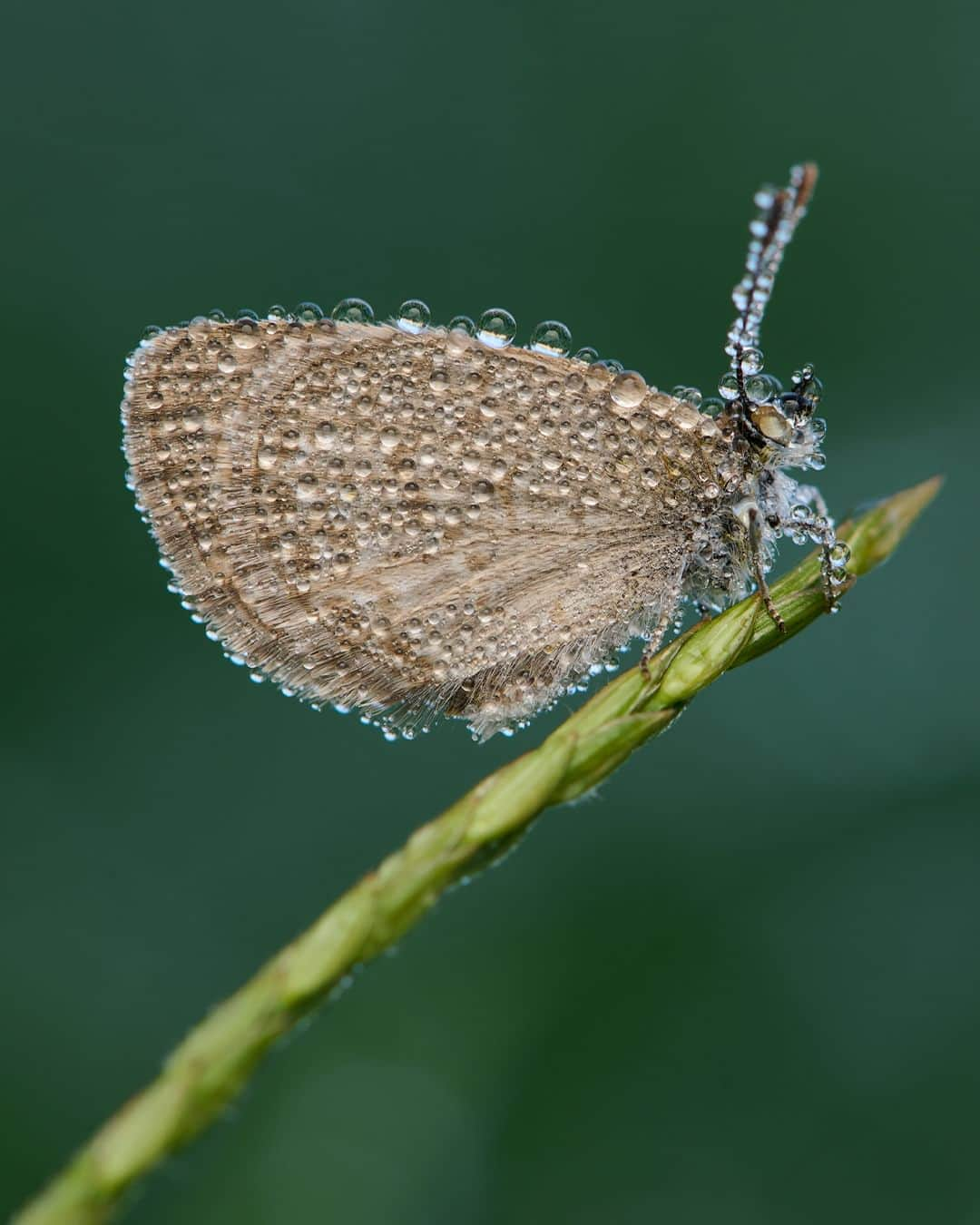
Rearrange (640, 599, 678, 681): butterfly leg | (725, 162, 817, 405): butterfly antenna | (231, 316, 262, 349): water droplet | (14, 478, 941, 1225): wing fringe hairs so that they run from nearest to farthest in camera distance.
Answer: (14, 478, 941, 1225): wing fringe hairs
(725, 162, 817, 405): butterfly antenna
(640, 599, 678, 681): butterfly leg
(231, 316, 262, 349): water droplet

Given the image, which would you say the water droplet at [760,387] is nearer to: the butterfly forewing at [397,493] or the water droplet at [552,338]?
the butterfly forewing at [397,493]

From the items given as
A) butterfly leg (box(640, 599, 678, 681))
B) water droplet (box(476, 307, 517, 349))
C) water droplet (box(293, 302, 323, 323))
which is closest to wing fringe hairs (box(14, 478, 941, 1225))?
butterfly leg (box(640, 599, 678, 681))

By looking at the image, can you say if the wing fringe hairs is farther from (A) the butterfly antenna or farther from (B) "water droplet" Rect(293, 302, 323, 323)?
(B) "water droplet" Rect(293, 302, 323, 323)

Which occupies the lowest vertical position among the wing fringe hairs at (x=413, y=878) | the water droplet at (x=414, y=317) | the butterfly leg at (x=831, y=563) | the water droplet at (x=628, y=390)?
the butterfly leg at (x=831, y=563)

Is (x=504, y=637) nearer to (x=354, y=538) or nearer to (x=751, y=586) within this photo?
(x=354, y=538)

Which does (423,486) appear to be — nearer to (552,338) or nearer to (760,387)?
(552,338)

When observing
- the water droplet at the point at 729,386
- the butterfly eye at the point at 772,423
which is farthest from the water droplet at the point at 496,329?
the butterfly eye at the point at 772,423
